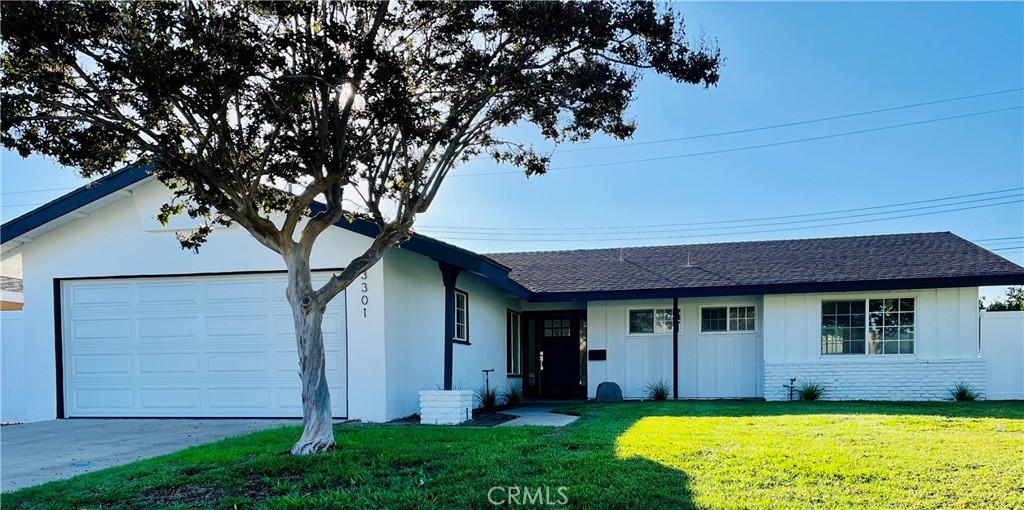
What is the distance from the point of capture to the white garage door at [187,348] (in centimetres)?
1230

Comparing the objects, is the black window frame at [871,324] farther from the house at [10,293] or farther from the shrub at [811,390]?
the house at [10,293]

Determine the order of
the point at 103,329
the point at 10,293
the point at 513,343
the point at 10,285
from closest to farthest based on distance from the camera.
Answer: the point at 103,329, the point at 10,293, the point at 10,285, the point at 513,343

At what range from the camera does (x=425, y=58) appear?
8.73m

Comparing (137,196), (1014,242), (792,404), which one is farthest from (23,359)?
(1014,242)

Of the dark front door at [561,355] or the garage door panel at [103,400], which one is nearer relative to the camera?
the garage door panel at [103,400]

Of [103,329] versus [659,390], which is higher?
[103,329]

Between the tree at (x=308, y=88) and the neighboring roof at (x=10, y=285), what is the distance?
10.4 meters

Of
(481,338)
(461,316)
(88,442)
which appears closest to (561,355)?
(481,338)

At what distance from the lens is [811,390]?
50.0ft

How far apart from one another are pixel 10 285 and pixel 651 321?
14337mm

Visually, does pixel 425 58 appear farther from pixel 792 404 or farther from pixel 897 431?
pixel 792 404

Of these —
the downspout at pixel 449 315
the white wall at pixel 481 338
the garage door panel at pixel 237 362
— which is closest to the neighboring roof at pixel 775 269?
the white wall at pixel 481 338

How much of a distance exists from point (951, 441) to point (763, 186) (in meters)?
15.7
